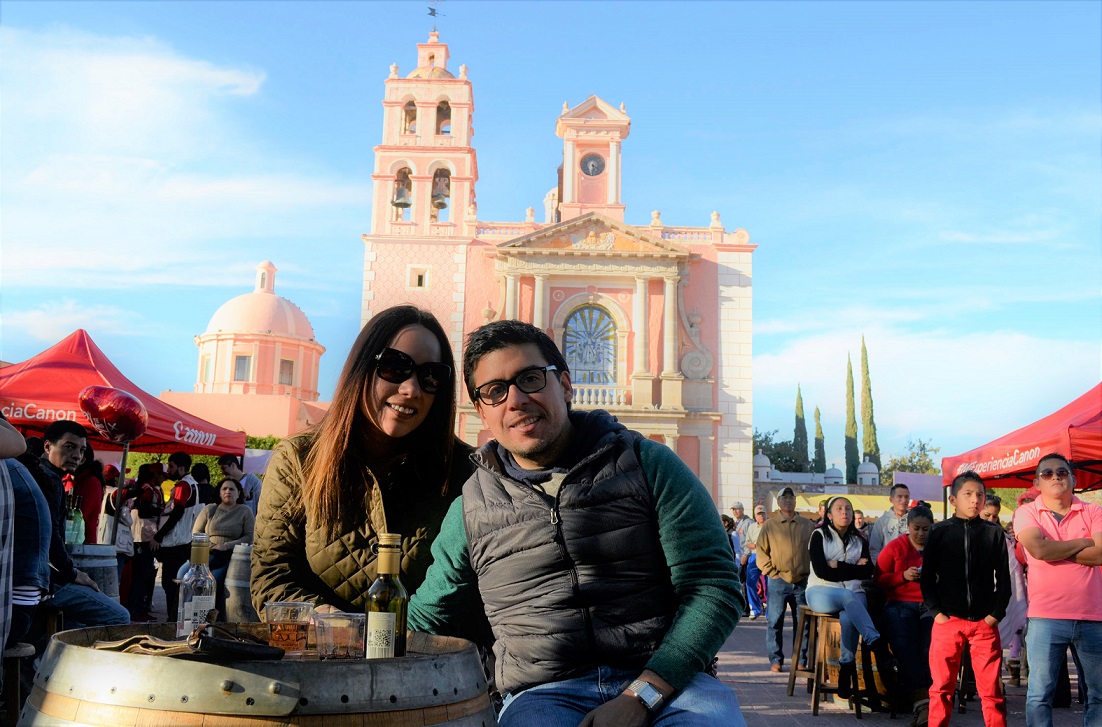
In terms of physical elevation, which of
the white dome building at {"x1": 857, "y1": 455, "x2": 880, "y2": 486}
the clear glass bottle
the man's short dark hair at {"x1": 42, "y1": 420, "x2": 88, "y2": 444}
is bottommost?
the clear glass bottle

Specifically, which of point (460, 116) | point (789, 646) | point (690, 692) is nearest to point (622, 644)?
point (690, 692)

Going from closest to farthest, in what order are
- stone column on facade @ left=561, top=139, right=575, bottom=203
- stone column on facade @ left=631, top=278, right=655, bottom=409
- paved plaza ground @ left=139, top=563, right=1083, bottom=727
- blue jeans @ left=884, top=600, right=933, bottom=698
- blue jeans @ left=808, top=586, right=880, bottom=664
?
paved plaza ground @ left=139, top=563, right=1083, bottom=727 < blue jeans @ left=884, top=600, right=933, bottom=698 < blue jeans @ left=808, top=586, right=880, bottom=664 < stone column on facade @ left=631, top=278, right=655, bottom=409 < stone column on facade @ left=561, top=139, right=575, bottom=203

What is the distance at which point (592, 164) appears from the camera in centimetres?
2973

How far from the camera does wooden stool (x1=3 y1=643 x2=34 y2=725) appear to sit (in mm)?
3779

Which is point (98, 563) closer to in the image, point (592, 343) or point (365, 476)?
point (365, 476)

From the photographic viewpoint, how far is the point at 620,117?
2941cm

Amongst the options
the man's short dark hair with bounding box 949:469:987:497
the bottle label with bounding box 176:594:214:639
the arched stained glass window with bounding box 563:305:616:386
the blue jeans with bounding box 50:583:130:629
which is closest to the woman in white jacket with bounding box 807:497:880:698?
the man's short dark hair with bounding box 949:469:987:497

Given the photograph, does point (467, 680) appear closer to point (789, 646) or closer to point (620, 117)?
point (789, 646)

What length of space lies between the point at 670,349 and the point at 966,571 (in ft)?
72.1

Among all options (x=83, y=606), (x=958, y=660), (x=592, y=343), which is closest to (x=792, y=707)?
(x=958, y=660)

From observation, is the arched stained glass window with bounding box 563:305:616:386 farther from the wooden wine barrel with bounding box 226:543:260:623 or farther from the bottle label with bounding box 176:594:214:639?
the bottle label with bounding box 176:594:214:639

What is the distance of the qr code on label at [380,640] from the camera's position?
173 cm

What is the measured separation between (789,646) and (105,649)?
33.0 ft

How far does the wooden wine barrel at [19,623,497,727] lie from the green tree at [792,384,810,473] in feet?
170
